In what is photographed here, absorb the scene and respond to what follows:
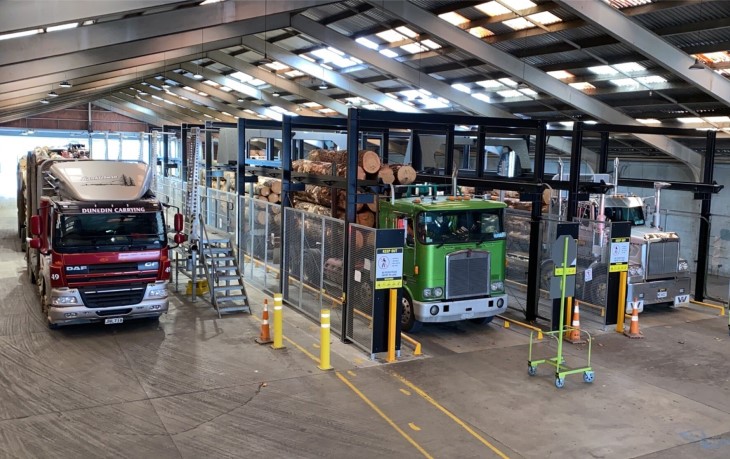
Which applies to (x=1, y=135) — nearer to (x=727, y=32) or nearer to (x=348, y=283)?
(x=348, y=283)

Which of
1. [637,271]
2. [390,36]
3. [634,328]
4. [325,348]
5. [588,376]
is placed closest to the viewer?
[588,376]

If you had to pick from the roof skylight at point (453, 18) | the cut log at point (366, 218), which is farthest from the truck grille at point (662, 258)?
the roof skylight at point (453, 18)

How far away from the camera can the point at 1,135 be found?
49.6 m

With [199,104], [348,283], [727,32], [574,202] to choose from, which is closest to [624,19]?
[727,32]

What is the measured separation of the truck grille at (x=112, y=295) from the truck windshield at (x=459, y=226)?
5449 mm

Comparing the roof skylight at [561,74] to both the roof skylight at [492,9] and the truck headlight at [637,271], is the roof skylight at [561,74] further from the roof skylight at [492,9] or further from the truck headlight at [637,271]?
the truck headlight at [637,271]

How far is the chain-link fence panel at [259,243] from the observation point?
16.2 metres

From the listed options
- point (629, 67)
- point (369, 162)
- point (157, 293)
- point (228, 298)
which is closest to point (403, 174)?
point (369, 162)

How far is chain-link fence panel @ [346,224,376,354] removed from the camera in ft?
34.9

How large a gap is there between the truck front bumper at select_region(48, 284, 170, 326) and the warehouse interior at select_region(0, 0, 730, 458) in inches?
15.8

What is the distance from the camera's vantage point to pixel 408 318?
1225 cm

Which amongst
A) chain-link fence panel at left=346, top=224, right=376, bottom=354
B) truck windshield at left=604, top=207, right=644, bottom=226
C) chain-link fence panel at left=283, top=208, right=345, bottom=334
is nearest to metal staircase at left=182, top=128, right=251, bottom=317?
chain-link fence panel at left=283, top=208, right=345, bottom=334

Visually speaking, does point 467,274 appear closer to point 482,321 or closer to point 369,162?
point 482,321

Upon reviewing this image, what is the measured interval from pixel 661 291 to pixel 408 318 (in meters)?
6.66
